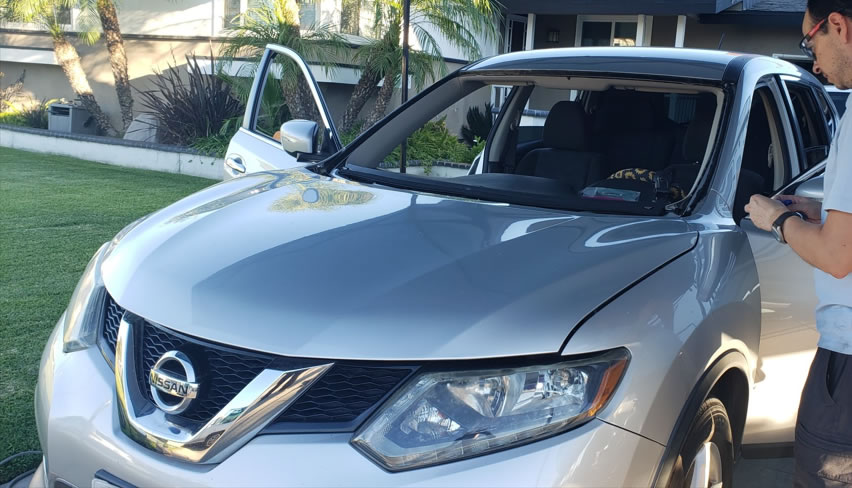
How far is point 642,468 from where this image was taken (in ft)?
5.81

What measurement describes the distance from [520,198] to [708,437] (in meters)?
0.99

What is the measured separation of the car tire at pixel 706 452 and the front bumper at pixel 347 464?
0.20 metres

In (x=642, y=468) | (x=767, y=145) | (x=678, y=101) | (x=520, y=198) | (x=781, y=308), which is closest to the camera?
(x=642, y=468)

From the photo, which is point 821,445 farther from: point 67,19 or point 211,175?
point 67,19

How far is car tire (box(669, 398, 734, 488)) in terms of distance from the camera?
197 cm

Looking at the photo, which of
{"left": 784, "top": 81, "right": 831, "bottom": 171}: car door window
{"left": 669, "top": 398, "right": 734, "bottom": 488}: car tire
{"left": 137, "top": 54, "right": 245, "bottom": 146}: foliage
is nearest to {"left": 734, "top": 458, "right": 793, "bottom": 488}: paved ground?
{"left": 669, "top": 398, "right": 734, "bottom": 488}: car tire

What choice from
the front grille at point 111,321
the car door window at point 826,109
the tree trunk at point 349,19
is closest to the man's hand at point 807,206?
the front grille at point 111,321

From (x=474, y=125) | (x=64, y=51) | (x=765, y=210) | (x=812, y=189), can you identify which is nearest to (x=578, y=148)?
(x=812, y=189)

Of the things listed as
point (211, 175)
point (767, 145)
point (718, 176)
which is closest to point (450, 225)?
point (718, 176)

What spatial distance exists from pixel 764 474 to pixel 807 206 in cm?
159

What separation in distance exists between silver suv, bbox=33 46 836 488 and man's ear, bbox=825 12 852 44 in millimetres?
468

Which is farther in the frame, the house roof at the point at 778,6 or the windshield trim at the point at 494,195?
the house roof at the point at 778,6

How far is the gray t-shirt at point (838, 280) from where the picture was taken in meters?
1.86

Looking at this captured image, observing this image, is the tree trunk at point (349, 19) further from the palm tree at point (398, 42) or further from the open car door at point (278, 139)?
the open car door at point (278, 139)
